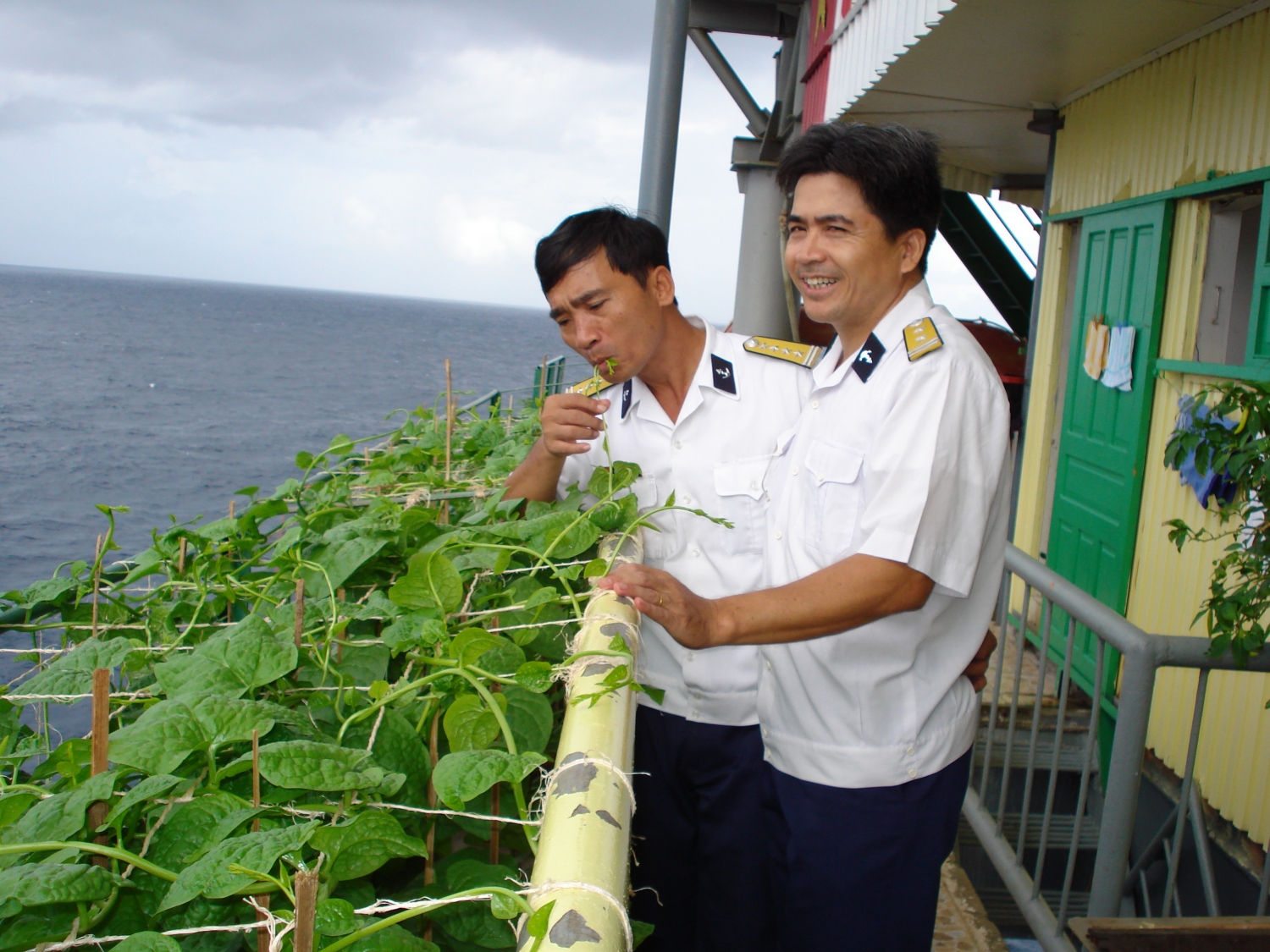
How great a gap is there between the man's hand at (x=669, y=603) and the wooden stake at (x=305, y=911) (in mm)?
695

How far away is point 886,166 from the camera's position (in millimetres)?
1504

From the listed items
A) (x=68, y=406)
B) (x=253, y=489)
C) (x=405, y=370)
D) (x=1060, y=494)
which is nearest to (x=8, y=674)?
(x=253, y=489)

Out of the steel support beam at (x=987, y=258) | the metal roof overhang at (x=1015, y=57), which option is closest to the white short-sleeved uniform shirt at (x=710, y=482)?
the metal roof overhang at (x=1015, y=57)

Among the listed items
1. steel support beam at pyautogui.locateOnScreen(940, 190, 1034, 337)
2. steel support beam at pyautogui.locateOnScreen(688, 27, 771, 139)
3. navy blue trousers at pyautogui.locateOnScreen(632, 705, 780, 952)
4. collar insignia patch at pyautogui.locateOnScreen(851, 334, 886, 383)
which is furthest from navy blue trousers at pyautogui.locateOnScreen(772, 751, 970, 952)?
steel support beam at pyautogui.locateOnScreen(940, 190, 1034, 337)

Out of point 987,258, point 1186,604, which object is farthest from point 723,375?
point 987,258

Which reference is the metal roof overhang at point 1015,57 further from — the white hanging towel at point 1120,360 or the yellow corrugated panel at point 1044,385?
the white hanging towel at point 1120,360

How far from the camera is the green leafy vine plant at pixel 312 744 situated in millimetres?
782

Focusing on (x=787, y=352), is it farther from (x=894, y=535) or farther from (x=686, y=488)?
(x=894, y=535)

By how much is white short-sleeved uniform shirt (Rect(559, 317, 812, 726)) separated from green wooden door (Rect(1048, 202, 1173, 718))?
2544 mm

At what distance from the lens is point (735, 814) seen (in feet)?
6.24

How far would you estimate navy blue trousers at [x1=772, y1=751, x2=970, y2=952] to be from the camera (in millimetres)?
1555

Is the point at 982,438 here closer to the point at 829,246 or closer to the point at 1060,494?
the point at 829,246

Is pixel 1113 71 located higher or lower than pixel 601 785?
higher

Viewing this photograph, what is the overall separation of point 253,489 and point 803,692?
1448mm
